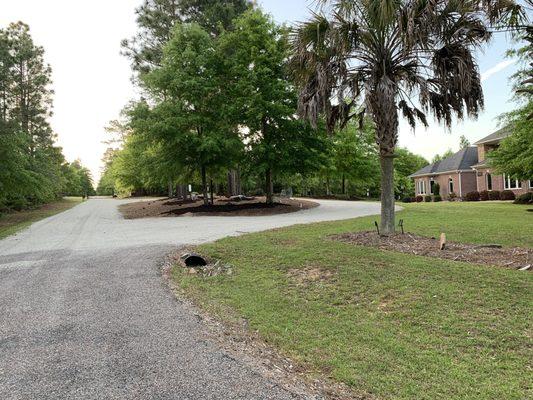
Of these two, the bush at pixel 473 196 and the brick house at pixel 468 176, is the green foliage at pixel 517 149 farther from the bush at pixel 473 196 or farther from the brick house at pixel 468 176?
the bush at pixel 473 196

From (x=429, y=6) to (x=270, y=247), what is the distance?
19.2 feet

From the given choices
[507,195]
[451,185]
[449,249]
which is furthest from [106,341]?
[451,185]

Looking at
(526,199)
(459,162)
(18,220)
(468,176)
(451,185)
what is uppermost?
(459,162)

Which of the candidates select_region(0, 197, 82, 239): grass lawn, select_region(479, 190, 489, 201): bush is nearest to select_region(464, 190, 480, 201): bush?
select_region(479, 190, 489, 201): bush

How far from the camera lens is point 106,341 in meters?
3.88

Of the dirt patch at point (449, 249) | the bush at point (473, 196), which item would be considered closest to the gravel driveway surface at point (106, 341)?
the dirt patch at point (449, 249)

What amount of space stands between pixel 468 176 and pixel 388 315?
3571cm

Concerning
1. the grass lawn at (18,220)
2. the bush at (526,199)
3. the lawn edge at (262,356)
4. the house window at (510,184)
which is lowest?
the lawn edge at (262,356)

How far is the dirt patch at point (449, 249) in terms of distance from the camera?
6738mm

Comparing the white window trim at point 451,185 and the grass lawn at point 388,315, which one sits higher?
the white window trim at point 451,185

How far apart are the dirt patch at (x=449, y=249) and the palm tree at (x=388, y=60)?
60cm

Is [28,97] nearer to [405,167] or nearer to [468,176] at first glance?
[468,176]

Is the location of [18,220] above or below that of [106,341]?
above

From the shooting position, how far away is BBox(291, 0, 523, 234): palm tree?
777 cm
